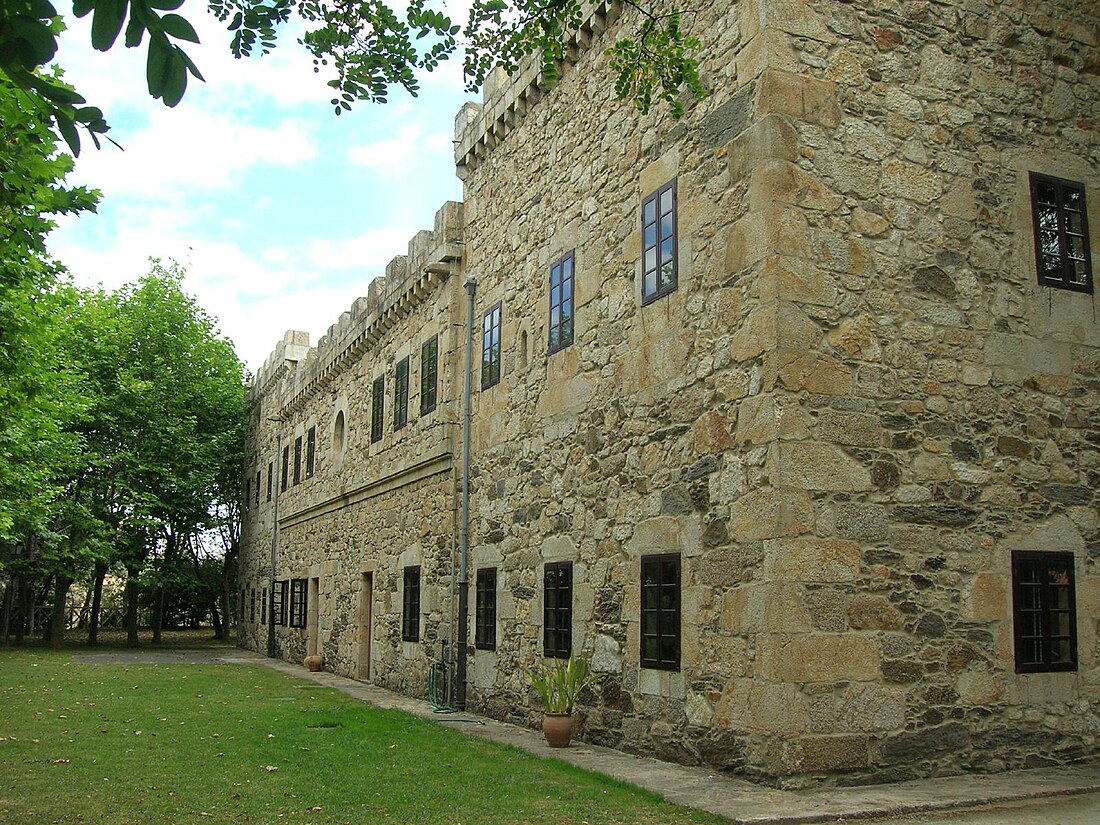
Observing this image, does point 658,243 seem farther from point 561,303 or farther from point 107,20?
point 107,20

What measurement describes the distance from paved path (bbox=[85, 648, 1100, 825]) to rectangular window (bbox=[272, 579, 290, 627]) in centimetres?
1730

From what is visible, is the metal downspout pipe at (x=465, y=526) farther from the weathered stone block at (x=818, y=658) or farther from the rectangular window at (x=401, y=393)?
the weathered stone block at (x=818, y=658)

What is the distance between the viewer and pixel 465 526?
13859mm

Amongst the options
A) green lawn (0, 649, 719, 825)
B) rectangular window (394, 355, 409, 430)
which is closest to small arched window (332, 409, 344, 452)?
rectangular window (394, 355, 409, 430)

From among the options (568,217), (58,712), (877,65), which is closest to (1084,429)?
(877,65)

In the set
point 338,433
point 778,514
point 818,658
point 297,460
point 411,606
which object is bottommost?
point 411,606

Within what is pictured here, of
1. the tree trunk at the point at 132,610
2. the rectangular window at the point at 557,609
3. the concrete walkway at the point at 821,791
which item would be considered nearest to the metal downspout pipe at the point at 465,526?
the rectangular window at the point at 557,609

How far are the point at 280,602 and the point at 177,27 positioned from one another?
24398mm

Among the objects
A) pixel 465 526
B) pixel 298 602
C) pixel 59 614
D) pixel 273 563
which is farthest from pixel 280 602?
pixel 465 526

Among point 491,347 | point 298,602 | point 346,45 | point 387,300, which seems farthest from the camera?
point 298,602

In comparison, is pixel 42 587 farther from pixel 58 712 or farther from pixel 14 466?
pixel 58 712

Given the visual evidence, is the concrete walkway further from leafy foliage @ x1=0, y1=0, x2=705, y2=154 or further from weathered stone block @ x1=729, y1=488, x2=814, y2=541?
leafy foliage @ x1=0, y1=0, x2=705, y2=154

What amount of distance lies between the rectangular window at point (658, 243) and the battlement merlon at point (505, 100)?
2.24 meters

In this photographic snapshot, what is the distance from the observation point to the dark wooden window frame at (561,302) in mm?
11531
